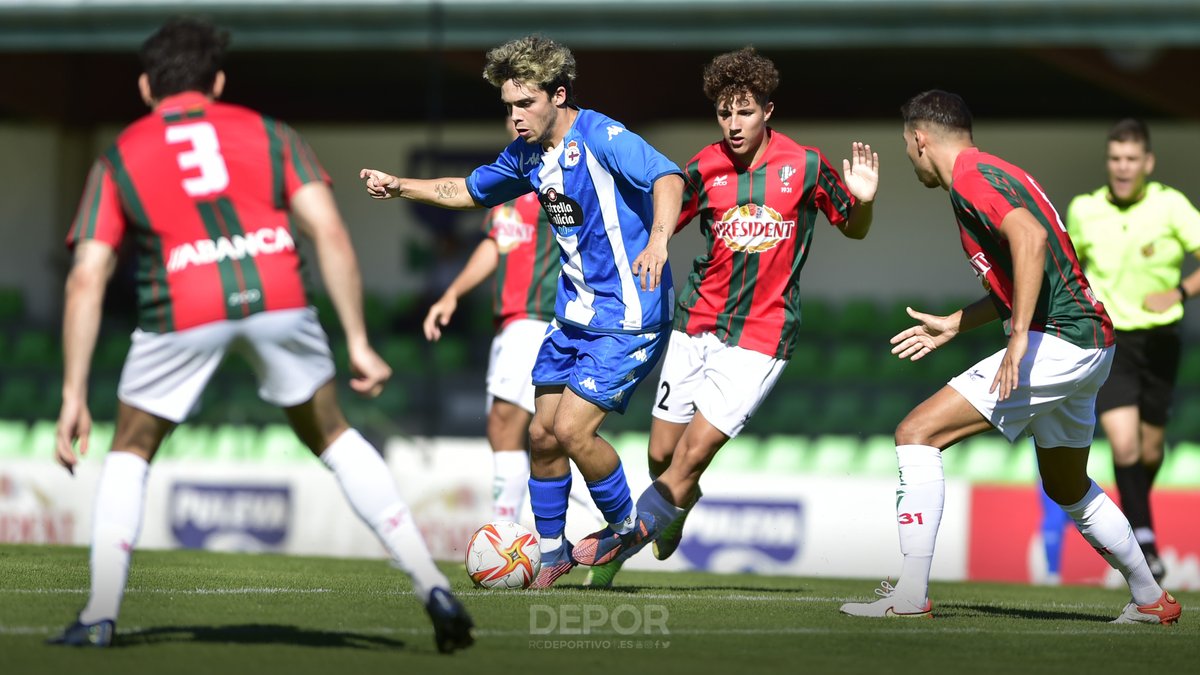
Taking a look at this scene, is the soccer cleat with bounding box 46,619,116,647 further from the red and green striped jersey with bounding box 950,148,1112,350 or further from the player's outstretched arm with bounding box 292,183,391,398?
the red and green striped jersey with bounding box 950,148,1112,350

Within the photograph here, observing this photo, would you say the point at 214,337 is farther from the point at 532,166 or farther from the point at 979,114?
the point at 979,114

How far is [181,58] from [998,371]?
2.85 m

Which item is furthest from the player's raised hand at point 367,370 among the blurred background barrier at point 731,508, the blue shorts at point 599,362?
the blurred background barrier at point 731,508

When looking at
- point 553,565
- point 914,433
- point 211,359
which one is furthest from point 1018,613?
point 211,359

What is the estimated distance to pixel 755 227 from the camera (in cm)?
687

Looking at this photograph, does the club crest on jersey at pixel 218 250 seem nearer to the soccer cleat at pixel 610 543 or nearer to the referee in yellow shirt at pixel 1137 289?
the soccer cleat at pixel 610 543

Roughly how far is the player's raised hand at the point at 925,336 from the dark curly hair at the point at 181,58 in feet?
8.55

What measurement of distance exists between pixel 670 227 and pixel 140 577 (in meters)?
2.67

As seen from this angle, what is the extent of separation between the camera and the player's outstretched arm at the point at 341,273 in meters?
4.47

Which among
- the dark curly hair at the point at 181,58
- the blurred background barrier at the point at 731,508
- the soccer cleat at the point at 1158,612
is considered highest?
the dark curly hair at the point at 181,58

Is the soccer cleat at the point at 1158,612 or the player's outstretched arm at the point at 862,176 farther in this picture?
the player's outstretched arm at the point at 862,176

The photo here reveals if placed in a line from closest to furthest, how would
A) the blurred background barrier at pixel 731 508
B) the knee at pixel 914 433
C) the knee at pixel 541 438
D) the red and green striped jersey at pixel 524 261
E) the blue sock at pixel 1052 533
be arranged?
the knee at pixel 914 433, the knee at pixel 541 438, the red and green striped jersey at pixel 524 261, the blue sock at pixel 1052 533, the blurred background barrier at pixel 731 508

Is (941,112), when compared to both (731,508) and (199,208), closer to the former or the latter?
(199,208)

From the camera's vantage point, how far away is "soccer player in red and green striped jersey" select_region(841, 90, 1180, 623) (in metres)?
5.77
